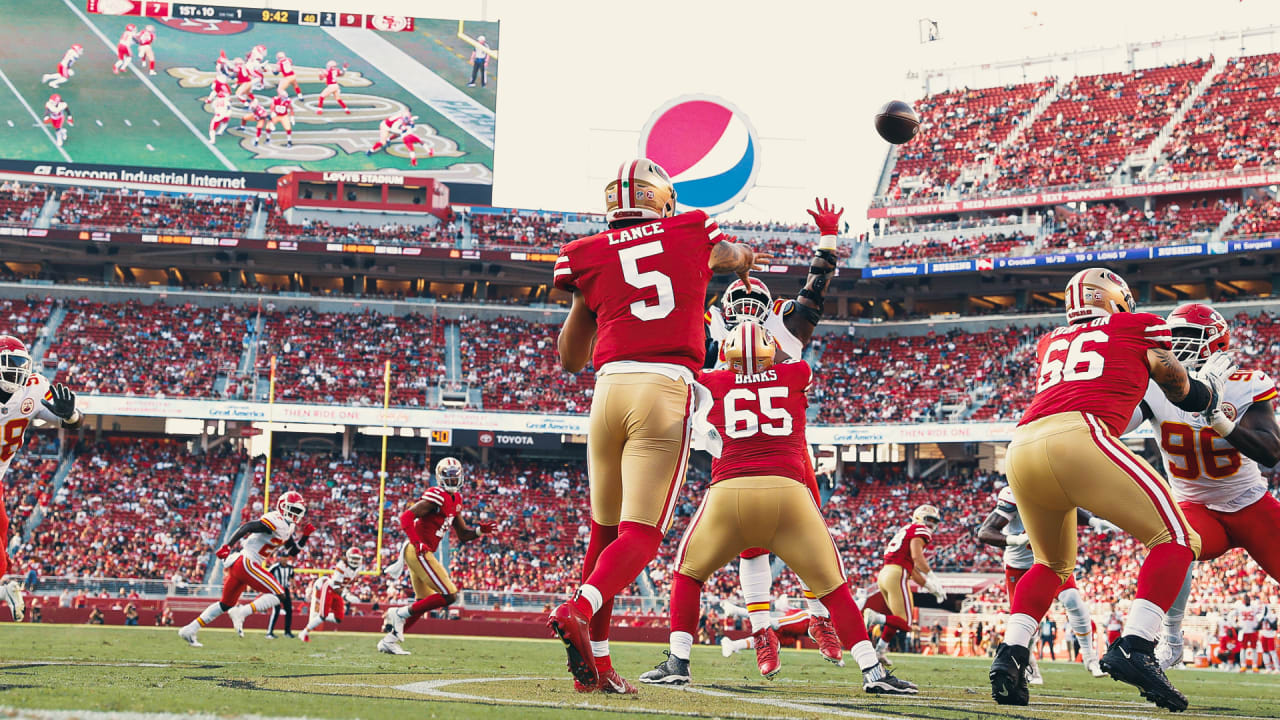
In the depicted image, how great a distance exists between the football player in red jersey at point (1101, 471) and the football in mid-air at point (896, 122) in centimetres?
400

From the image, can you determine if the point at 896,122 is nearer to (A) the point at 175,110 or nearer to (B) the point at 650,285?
(B) the point at 650,285

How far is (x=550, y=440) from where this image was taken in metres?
36.2

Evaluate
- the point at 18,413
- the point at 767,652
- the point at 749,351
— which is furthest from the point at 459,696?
the point at 18,413

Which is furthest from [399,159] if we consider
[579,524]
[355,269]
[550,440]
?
[579,524]

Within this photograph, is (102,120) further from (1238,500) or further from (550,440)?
(1238,500)

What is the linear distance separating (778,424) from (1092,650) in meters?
5.56

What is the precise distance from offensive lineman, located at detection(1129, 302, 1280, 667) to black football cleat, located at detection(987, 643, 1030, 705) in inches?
63.7

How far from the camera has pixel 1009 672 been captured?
597 cm

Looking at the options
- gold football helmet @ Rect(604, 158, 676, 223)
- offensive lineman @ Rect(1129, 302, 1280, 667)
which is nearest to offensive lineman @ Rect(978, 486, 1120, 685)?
offensive lineman @ Rect(1129, 302, 1280, 667)

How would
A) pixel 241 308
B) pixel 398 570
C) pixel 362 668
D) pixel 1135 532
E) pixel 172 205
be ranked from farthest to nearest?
pixel 172 205 < pixel 241 308 < pixel 398 570 < pixel 362 668 < pixel 1135 532

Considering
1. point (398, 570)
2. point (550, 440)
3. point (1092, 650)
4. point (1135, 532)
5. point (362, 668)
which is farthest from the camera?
point (550, 440)

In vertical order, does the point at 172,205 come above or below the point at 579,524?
above

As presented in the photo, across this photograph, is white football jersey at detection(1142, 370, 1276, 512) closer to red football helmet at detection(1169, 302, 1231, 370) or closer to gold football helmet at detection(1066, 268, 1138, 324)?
red football helmet at detection(1169, 302, 1231, 370)

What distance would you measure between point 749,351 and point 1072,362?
6.39 ft
